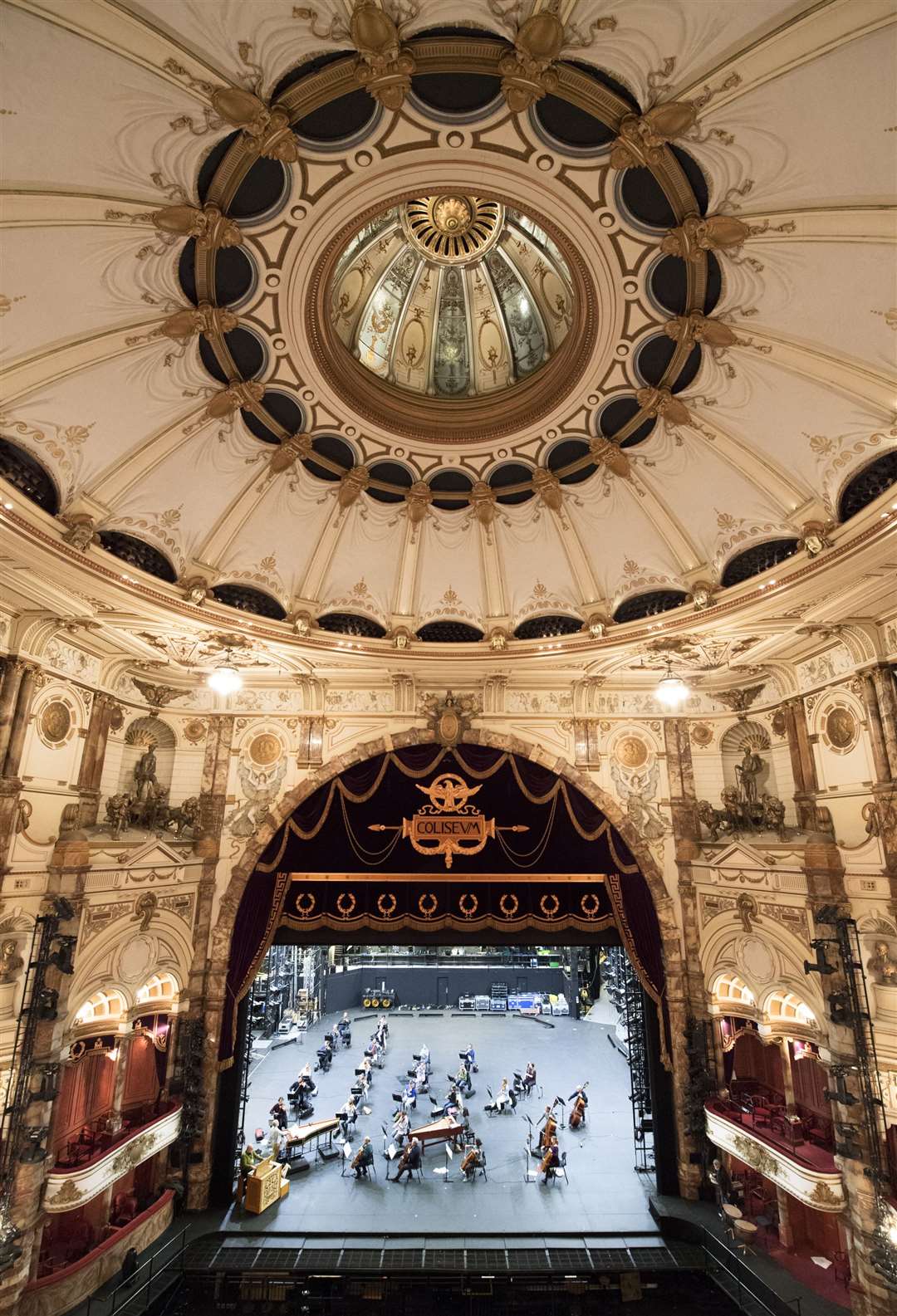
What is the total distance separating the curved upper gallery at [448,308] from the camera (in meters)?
6.07

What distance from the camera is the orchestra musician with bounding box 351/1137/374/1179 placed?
14.5 metres

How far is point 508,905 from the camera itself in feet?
49.0

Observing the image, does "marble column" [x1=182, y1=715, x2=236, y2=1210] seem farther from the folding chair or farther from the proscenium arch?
the folding chair

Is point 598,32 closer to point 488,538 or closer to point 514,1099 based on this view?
point 488,538

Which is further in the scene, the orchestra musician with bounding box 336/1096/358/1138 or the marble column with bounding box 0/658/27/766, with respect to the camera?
the orchestra musician with bounding box 336/1096/358/1138

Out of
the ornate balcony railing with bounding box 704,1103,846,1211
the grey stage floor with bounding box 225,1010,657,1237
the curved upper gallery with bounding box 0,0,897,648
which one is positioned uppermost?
the curved upper gallery with bounding box 0,0,897,648

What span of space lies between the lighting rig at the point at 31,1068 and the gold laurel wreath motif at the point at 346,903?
550 centimetres

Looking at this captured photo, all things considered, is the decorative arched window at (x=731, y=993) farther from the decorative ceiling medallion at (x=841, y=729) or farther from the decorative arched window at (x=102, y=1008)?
the decorative arched window at (x=102, y=1008)

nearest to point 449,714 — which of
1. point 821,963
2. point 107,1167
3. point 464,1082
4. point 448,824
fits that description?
point 448,824

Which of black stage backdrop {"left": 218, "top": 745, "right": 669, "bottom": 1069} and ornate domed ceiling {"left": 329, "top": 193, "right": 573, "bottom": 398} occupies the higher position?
ornate domed ceiling {"left": 329, "top": 193, "right": 573, "bottom": 398}

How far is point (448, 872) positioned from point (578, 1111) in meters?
7.96

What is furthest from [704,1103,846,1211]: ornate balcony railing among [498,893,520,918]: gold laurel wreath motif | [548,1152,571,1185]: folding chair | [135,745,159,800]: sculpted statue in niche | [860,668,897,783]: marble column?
[135,745,159,800]: sculpted statue in niche

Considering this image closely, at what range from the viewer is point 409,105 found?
6945 mm

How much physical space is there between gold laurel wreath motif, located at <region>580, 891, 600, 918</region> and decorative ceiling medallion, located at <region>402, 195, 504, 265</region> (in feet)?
44.1
